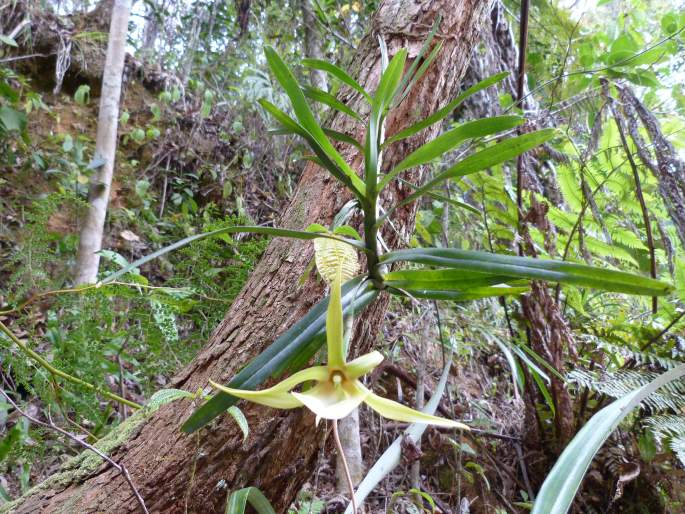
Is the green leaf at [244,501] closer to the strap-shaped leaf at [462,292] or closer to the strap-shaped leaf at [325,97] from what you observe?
the strap-shaped leaf at [462,292]

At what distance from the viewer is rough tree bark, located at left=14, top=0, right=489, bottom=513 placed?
637mm

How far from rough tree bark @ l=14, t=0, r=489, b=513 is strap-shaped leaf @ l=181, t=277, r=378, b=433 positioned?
0.79 ft

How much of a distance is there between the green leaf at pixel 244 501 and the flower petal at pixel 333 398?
0.29m

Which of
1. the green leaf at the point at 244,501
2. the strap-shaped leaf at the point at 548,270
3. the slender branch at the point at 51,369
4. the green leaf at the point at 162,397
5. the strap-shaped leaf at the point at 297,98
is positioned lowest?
the green leaf at the point at 244,501

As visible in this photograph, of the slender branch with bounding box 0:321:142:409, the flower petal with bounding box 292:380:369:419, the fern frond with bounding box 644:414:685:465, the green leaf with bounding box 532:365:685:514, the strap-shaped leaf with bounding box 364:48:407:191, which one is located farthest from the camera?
the fern frond with bounding box 644:414:685:465

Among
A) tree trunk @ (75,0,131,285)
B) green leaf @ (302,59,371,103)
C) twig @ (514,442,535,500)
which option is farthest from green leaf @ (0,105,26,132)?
twig @ (514,442,535,500)

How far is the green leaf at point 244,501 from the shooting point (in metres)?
0.52

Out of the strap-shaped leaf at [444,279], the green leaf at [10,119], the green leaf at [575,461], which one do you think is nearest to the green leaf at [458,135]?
the strap-shaped leaf at [444,279]

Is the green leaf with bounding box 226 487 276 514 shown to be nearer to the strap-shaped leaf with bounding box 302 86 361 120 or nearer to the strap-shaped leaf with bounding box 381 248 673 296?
the strap-shaped leaf with bounding box 381 248 673 296

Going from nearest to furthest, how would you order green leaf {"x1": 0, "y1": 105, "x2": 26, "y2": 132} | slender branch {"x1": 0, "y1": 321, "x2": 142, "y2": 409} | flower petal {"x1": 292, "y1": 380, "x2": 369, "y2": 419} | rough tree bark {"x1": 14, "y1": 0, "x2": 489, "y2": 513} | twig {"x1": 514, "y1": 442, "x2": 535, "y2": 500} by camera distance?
flower petal {"x1": 292, "y1": 380, "x2": 369, "y2": 419} → rough tree bark {"x1": 14, "y1": 0, "x2": 489, "y2": 513} → slender branch {"x1": 0, "y1": 321, "x2": 142, "y2": 409} → twig {"x1": 514, "y1": 442, "x2": 535, "y2": 500} → green leaf {"x1": 0, "y1": 105, "x2": 26, "y2": 132}

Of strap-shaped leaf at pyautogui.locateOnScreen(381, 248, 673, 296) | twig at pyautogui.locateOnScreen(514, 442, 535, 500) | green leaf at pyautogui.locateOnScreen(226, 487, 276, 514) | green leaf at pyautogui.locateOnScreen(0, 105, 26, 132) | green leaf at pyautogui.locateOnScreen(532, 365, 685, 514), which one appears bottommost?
twig at pyautogui.locateOnScreen(514, 442, 535, 500)

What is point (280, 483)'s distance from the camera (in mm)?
690

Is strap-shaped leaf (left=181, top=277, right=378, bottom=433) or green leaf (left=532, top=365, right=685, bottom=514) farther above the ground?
strap-shaped leaf (left=181, top=277, right=378, bottom=433)

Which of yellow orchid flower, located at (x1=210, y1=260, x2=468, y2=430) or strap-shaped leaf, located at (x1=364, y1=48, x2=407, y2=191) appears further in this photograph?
strap-shaped leaf, located at (x1=364, y1=48, x2=407, y2=191)
